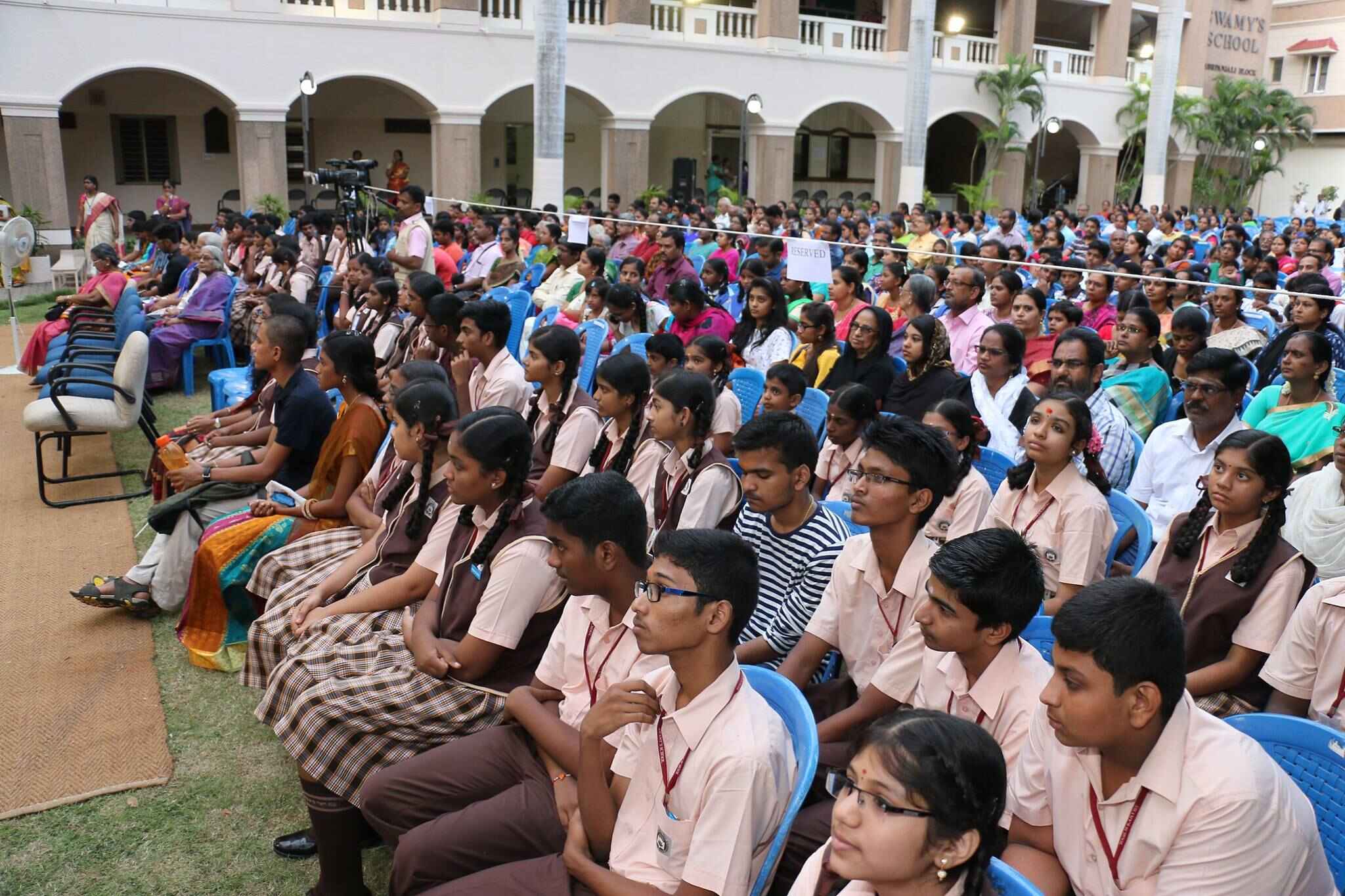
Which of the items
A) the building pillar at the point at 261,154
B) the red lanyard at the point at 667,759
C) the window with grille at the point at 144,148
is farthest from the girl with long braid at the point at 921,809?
the window with grille at the point at 144,148

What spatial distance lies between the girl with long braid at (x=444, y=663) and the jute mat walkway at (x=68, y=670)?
76 centimetres

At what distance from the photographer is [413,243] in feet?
27.0

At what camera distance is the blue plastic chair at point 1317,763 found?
1.89m

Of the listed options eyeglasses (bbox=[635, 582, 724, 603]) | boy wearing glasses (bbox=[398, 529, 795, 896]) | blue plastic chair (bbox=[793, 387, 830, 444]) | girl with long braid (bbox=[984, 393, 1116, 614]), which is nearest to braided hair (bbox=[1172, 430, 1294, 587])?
girl with long braid (bbox=[984, 393, 1116, 614])

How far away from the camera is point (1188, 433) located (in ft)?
12.7

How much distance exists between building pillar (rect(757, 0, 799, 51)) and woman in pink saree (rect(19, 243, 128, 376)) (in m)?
12.6

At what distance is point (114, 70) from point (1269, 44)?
87.5 ft

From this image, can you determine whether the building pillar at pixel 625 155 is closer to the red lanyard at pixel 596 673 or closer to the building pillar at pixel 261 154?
the building pillar at pixel 261 154

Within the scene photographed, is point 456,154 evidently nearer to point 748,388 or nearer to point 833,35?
point 833,35

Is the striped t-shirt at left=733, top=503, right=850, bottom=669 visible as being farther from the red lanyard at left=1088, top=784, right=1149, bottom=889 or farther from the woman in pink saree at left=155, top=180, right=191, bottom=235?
the woman in pink saree at left=155, top=180, right=191, bottom=235

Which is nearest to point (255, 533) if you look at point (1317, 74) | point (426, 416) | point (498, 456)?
point (426, 416)

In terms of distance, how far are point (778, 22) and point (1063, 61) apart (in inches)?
286

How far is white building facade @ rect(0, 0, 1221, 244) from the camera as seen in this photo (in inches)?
551

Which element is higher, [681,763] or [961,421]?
[961,421]
